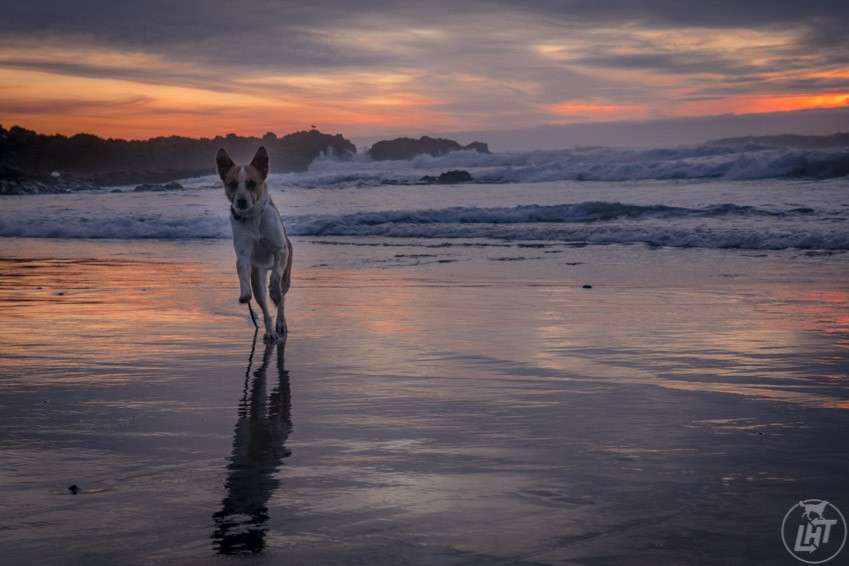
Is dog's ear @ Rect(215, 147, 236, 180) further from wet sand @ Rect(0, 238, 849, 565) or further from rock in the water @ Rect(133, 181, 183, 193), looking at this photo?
rock in the water @ Rect(133, 181, 183, 193)

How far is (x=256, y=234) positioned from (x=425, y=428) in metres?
3.66

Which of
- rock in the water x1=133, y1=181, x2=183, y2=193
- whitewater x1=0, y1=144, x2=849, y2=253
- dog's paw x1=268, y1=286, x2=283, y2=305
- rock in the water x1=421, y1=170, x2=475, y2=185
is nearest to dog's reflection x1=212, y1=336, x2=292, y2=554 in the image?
dog's paw x1=268, y1=286, x2=283, y2=305

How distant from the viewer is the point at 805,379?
5.46 m

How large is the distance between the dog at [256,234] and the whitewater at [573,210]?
1036 centimetres

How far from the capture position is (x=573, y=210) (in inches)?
956

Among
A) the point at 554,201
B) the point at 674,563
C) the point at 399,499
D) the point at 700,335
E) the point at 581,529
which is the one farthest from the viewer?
the point at 554,201

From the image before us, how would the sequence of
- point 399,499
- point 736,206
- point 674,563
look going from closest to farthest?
point 674,563, point 399,499, point 736,206

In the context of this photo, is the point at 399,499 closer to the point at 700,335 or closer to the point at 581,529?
the point at 581,529

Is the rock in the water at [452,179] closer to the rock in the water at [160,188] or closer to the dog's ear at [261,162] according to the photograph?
the rock in the water at [160,188]

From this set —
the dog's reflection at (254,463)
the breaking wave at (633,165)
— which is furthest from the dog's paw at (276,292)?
the breaking wave at (633,165)

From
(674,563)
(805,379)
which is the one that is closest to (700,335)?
(805,379)

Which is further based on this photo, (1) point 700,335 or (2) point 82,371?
(1) point 700,335

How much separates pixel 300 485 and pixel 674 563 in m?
1.34

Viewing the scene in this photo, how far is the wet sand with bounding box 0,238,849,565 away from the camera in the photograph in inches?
113
